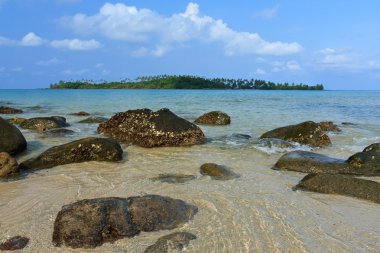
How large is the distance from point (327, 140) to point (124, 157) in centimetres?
687

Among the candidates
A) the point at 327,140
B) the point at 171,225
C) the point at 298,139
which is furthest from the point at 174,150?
the point at 171,225

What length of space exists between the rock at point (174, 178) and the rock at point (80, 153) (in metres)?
2.09

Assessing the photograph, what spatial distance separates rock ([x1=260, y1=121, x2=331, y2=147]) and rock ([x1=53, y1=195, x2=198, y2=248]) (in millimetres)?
8108

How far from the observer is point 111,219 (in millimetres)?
4852

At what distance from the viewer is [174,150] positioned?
11.3 metres

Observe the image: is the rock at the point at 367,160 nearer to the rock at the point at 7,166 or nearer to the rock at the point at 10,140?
the rock at the point at 7,166

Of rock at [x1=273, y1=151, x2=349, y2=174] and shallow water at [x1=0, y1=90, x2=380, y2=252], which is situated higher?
rock at [x1=273, y1=151, x2=349, y2=174]

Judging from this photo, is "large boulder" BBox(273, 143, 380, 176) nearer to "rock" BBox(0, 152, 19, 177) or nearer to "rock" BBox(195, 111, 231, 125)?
"rock" BBox(0, 152, 19, 177)

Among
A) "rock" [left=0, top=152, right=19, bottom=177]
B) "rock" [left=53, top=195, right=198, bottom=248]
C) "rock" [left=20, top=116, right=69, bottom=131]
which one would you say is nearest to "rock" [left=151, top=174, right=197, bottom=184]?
"rock" [left=53, top=195, right=198, bottom=248]

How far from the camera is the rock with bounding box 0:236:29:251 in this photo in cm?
444

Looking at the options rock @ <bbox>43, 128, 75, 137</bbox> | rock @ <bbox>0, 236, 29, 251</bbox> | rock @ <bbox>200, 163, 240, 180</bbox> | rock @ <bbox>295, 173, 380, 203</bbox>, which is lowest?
rock @ <bbox>43, 128, 75, 137</bbox>

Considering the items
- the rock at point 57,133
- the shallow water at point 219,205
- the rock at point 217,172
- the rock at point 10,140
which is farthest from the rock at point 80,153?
the rock at point 57,133

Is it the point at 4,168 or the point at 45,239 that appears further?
the point at 4,168

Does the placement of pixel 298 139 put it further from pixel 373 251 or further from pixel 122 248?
pixel 122 248
